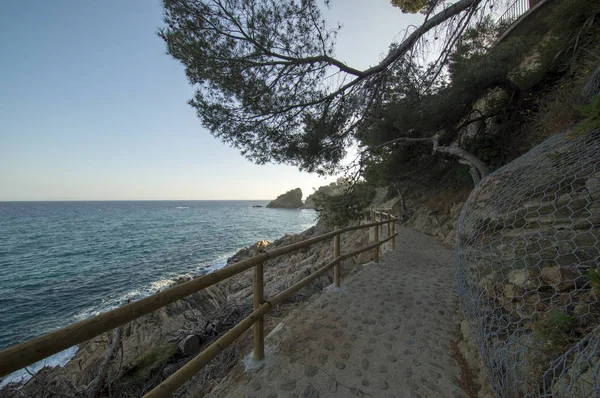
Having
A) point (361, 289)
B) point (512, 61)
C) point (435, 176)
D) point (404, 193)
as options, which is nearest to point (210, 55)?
point (361, 289)

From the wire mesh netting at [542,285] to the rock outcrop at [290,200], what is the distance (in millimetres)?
89662

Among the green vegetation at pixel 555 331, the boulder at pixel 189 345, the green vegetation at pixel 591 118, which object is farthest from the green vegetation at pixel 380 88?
the boulder at pixel 189 345

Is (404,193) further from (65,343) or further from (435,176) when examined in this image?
(65,343)

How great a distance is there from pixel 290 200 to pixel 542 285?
91.0 m

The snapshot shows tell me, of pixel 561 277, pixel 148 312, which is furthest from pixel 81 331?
pixel 561 277

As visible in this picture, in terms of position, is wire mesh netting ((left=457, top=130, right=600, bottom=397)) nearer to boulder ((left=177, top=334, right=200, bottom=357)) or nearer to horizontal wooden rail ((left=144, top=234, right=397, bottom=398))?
horizontal wooden rail ((left=144, top=234, right=397, bottom=398))

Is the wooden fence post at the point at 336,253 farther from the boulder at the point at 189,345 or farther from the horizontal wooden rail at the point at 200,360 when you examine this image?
the boulder at the point at 189,345

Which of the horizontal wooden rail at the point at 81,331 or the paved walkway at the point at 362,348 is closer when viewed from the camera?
the horizontal wooden rail at the point at 81,331

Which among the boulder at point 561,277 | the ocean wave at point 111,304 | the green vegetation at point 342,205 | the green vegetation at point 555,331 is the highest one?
the green vegetation at point 342,205

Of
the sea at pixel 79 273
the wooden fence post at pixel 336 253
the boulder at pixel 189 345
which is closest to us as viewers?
the boulder at pixel 189 345

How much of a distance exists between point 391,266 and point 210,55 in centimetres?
568

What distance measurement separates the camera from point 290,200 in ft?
304

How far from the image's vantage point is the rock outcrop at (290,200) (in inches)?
3642

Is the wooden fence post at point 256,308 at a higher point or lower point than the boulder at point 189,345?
higher
